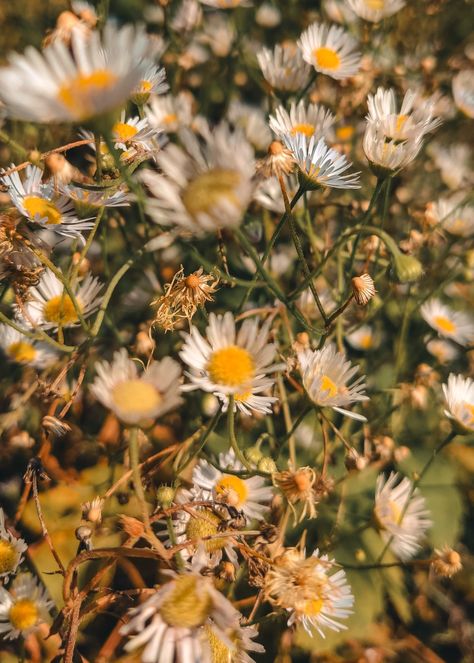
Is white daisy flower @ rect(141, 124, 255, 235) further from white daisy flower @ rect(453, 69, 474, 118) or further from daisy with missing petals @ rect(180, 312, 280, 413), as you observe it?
white daisy flower @ rect(453, 69, 474, 118)

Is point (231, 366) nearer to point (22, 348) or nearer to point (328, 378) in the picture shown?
point (328, 378)

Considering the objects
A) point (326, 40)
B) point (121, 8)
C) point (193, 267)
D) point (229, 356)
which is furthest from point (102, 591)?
point (121, 8)

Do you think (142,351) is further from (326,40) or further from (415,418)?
(326,40)

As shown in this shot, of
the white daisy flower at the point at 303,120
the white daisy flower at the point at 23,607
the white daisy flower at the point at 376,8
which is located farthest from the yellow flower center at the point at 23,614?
the white daisy flower at the point at 376,8

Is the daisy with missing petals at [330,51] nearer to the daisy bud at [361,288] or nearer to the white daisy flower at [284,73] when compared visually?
the white daisy flower at [284,73]

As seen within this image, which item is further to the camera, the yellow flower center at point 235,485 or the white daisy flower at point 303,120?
the white daisy flower at point 303,120

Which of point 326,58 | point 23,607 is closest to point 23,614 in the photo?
point 23,607
